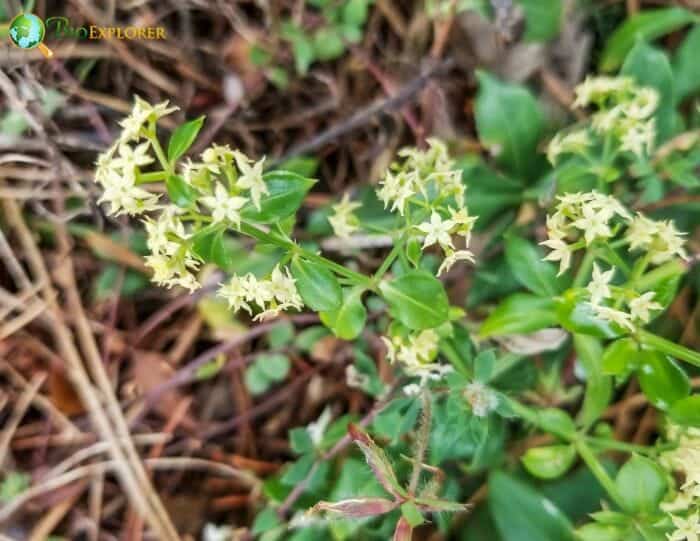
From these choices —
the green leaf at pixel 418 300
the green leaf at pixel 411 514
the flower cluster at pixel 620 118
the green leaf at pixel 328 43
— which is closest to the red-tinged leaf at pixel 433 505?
the green leaf at pixel 411 514

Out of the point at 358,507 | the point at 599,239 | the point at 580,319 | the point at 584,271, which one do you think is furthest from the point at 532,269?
the point at 358,507

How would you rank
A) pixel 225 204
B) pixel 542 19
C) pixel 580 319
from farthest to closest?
pixel 542 19 < pixel 580 319 < pixel 225 204

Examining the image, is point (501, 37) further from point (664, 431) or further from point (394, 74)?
point (664, 431)

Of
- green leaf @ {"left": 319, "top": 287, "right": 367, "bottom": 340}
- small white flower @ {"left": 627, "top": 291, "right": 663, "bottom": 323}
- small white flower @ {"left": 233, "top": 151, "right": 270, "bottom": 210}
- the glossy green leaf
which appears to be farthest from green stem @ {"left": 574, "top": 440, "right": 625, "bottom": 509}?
small white flower @ {"left": 233, "top": 151, "right": 270, "bottom": 210}

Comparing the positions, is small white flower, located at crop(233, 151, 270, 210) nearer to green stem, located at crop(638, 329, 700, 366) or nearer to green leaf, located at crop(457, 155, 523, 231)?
green stem, located at crop(638, 329, 700, 366)

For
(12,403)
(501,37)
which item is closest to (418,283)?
(501,37)

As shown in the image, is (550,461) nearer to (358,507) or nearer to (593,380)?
(593,380)

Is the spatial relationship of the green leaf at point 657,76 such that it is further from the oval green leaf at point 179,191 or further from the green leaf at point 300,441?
the oval green leaf at point 179,191
